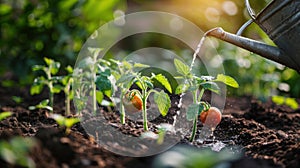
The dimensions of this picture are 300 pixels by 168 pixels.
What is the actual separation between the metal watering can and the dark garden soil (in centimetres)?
38

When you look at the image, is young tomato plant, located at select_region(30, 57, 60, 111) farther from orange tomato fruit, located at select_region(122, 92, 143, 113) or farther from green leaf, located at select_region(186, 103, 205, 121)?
green leaf, located at select_region(186, 103, 205, 121)

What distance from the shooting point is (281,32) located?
205 cm

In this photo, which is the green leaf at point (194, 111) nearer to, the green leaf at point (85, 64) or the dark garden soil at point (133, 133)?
the dark garden soil at point (133, 133)

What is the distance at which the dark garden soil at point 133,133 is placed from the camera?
1.53m

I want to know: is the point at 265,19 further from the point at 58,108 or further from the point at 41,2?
the point at 41,2

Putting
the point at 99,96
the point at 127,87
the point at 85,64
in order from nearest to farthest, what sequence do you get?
the point at 127,87 < the point at 85,64 < the point at 99,96

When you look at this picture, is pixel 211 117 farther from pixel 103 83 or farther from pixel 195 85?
pixel 103 83

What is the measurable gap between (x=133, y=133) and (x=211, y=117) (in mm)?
546

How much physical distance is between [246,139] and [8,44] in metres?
2.59

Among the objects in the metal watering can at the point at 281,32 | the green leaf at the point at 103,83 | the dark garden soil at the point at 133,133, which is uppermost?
the metal watering can at the point at 281,32

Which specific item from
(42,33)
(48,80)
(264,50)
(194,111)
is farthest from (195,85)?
(42,33)

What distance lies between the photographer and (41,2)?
168 inches

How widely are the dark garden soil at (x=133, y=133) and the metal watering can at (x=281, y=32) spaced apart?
382 mm

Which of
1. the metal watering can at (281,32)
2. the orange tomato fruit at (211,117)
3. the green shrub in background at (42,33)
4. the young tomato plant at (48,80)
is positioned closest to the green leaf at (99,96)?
the young tomato plant at (48,80)
